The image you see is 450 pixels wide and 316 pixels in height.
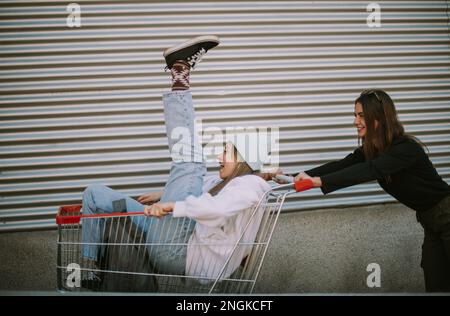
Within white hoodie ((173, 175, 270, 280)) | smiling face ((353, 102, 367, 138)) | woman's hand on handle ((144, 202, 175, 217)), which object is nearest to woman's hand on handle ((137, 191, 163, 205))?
white hoodie ((173, 175, 270, 280))

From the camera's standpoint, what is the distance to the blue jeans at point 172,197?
10.8ft

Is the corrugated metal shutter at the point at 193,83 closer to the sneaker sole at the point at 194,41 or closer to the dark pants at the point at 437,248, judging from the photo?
the sneaker sole at the point at 194,41

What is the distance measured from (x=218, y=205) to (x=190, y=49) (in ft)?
3.98

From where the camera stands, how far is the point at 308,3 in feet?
15.7

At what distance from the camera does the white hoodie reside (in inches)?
120

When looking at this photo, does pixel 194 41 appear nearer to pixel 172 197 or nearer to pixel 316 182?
pixel 172 197

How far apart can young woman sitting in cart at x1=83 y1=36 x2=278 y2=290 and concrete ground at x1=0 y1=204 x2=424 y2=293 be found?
1173 mm

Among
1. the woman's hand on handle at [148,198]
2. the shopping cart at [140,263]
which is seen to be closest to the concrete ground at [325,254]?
the woman's hand on handle at [148,198]

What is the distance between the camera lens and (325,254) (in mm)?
4734

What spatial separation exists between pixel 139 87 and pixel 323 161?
6.06ft

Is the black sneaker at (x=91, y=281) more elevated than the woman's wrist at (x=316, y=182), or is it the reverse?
the woman's wrist at (x=316, y=182)

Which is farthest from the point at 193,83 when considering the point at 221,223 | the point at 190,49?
the point at 221,223

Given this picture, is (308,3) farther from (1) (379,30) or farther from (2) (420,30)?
(2) (420,30)
